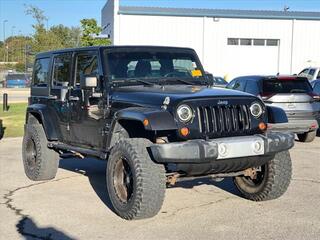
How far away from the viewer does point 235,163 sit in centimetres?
594

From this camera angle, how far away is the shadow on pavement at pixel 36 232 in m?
5.51

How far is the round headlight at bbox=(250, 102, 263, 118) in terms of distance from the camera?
6.26 meters

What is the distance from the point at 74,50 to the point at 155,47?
3.97ft

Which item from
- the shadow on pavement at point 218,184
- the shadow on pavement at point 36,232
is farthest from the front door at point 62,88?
the shadow on pavement at point 36,232

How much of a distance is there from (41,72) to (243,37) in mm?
32772

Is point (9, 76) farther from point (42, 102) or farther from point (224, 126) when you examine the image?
point (224, 126)

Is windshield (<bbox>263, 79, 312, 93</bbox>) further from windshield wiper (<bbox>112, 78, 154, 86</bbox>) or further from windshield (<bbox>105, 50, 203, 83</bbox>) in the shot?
windshield wiper (<bbox>112, 78, 154, 86</bbox>)

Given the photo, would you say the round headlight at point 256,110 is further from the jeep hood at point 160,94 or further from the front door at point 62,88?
the front door at point 62,88

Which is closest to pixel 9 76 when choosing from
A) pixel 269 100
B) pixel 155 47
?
pixel 269 100

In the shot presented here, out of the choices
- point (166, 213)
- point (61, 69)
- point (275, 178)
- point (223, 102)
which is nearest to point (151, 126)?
point (223, 102)

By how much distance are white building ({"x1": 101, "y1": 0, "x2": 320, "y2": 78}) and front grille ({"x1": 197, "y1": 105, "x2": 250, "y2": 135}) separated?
32.9m

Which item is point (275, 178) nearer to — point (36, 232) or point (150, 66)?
point (150, 66)

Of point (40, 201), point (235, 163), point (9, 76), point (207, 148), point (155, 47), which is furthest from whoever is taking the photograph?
point (9, 76)

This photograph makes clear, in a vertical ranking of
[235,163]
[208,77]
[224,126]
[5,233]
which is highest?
[208,77]
